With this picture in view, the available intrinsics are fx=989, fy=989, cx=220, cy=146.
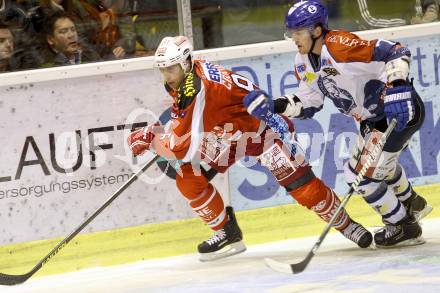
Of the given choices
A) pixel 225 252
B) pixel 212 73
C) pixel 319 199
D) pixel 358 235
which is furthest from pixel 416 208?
pixel 212 73

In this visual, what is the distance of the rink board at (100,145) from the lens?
5016 mm

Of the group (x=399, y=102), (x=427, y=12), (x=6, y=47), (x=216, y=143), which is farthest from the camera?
(x=427, y=12)

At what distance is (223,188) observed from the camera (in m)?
5.34

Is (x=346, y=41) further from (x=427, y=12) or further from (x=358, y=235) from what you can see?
(x=427, y=12)

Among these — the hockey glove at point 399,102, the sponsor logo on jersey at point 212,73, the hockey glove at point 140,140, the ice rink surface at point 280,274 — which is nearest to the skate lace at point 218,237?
the ice rink surface at point 280,274

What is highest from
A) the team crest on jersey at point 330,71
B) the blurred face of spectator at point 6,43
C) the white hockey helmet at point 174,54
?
the blurred face of spectator at point 6,43

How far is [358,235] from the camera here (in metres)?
4.82

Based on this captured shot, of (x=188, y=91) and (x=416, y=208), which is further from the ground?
(x=188, y=91)

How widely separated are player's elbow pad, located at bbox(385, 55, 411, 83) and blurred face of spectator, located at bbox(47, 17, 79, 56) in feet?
5.62

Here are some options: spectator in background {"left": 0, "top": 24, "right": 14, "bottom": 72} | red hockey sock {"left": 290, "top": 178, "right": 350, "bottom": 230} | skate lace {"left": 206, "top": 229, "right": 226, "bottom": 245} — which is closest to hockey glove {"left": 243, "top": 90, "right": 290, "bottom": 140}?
red hockey sock {"left": 290, "top": 178, "right": 350, "bottom": 230}

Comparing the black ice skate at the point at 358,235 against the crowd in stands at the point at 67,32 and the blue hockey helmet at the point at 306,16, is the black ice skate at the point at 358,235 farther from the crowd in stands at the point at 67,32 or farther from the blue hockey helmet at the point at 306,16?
the crowd in stands at the point at 67,32

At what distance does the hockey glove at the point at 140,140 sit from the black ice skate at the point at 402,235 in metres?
1.24

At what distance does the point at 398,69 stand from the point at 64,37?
1826mm

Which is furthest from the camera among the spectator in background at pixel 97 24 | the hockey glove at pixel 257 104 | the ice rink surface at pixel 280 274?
the spectator in background at pixel 97 24
